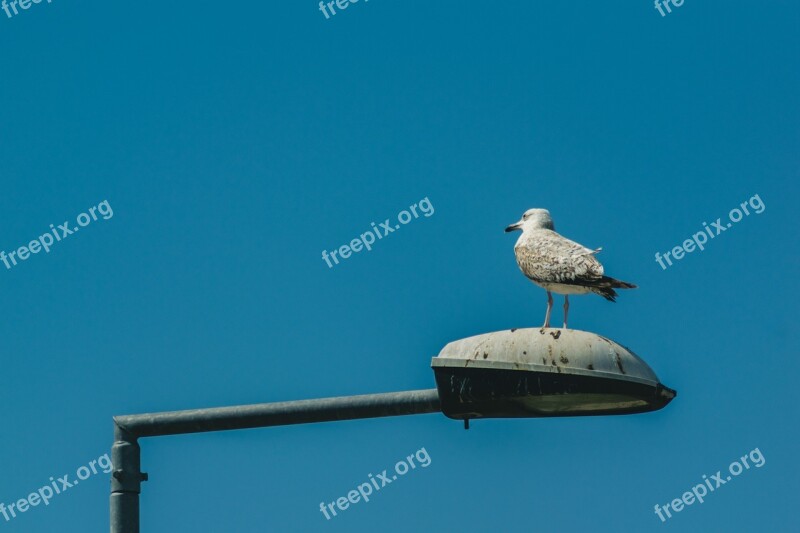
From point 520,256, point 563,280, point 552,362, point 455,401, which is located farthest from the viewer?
point 520,256

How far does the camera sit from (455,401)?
18.7ft

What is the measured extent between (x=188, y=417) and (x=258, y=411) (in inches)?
13.4

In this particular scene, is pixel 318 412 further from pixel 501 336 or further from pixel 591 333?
pixel 591 333

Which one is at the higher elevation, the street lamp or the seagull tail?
the seagull tail

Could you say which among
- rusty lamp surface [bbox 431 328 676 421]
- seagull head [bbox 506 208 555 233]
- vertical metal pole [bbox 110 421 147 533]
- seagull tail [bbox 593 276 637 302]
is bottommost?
rusty lamp surface [bbox 431 328 676 421]

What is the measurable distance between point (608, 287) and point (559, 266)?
577 mm

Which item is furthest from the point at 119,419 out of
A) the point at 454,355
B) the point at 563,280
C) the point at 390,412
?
the point at 563,280

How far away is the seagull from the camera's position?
9.95 m

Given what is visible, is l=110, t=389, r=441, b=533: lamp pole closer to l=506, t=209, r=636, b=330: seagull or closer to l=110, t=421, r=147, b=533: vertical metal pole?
l=110, t=421, r=147, b=533: vertical metal pole

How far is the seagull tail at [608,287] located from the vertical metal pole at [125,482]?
4.89 meters

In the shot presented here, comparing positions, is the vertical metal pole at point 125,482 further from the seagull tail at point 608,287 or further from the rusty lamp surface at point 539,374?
the seagull tail at point 608,287

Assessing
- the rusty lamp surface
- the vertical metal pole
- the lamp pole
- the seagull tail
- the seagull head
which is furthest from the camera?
the seagull head

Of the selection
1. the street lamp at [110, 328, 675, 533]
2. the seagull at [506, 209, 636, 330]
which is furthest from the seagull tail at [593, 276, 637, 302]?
the street lamp at [110, 328, 675, 533]

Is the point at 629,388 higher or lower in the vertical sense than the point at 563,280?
lower
